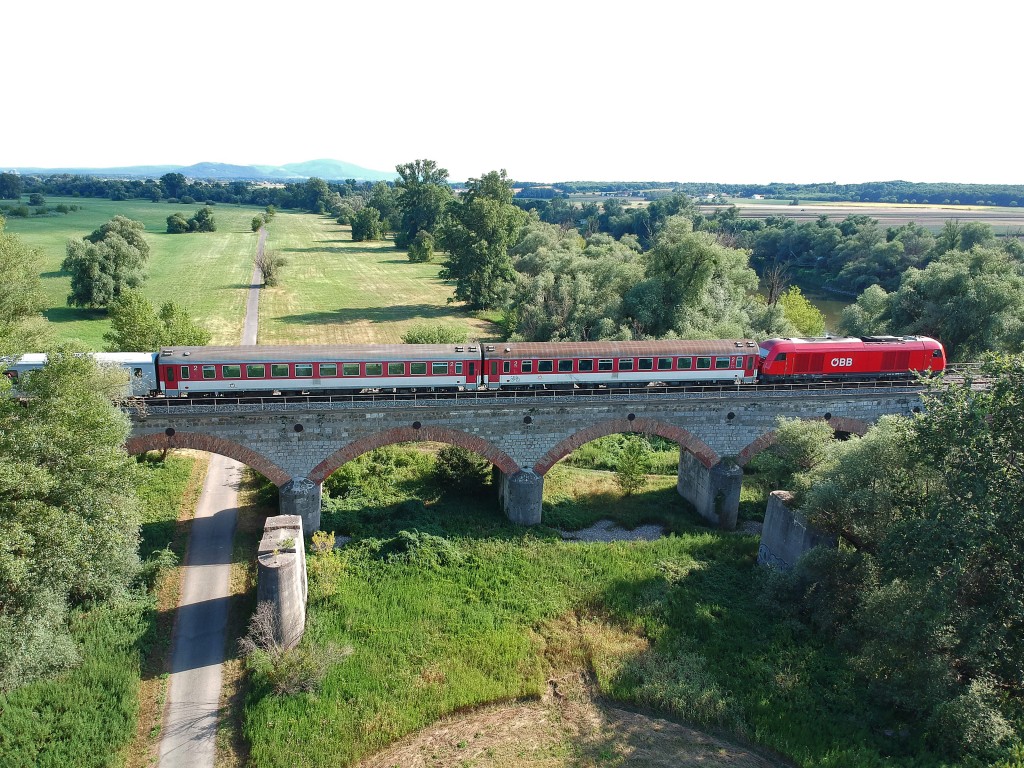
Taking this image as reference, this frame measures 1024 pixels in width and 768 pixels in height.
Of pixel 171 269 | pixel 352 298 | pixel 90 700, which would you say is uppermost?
pixel 171 269

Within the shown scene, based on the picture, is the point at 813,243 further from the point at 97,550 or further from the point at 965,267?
the point at 97,550

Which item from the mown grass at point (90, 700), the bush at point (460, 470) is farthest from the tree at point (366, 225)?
the mown grass at point (90, 700)

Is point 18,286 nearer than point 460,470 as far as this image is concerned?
No

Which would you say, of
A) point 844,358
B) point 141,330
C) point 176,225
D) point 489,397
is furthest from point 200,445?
point 176,225

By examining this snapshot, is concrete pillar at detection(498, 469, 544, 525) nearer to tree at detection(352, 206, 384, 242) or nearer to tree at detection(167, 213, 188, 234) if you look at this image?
tree at detection(352, 206, 384, 242)

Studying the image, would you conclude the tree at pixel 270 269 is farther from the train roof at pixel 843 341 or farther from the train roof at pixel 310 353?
the train roof at pixel 843 341

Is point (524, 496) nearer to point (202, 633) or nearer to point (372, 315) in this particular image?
point (202, 633)

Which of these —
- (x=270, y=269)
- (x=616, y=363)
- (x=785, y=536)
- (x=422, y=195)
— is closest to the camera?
(x=785, y=536)

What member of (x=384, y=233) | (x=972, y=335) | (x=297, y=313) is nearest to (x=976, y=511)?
(x=972, y=335)
